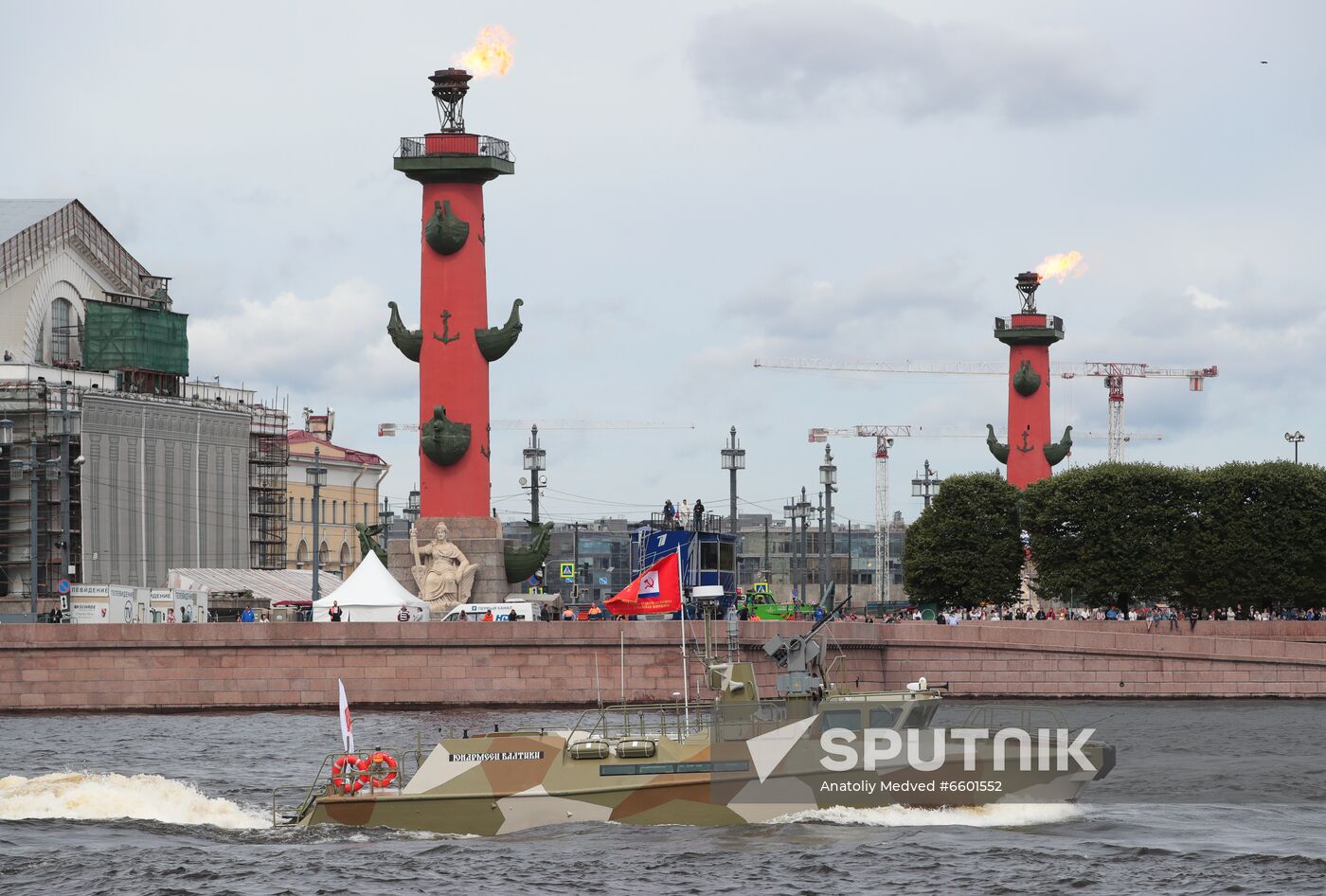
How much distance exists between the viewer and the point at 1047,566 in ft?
244

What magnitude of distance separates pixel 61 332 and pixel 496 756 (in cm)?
7284

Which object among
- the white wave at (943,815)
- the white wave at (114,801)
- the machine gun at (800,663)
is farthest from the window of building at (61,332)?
the white wave at (943,815)

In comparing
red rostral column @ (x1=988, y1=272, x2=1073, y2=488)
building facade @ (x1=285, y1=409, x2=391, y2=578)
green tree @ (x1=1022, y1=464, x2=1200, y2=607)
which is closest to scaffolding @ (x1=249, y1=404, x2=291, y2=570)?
building facade @ (x1=285, y1=409, x2=391, y2=578)

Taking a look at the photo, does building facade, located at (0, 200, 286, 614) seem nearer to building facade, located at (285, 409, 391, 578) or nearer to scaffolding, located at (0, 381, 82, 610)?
scaffolding, located at (0, 381, 82, 610)

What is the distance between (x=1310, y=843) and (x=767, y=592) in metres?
40.3

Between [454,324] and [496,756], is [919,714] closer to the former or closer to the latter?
[496,756]

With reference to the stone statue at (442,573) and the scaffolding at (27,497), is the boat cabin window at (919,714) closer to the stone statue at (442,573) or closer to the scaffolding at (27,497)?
the stone statue at (442,573)

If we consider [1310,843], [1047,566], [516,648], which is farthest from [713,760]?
[1047,566]

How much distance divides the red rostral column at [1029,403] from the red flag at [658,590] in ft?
156

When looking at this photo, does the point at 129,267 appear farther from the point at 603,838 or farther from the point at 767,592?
the point at 603,838

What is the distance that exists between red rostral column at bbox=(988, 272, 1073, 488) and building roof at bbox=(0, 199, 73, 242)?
43999 mm

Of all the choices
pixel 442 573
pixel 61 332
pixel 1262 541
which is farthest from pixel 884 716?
pixel 61 332

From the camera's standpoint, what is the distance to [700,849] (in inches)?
1151

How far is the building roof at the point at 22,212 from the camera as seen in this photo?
95.6 m
